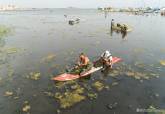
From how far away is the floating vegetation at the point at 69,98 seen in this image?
1856 cm

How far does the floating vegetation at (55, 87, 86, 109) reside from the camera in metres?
18.6

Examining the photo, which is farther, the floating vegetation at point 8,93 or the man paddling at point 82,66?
the man paddling at point 82,66

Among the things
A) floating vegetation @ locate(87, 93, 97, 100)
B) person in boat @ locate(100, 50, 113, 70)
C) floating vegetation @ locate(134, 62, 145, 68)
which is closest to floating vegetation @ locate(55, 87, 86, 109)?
floating vegetation @ locate(87, 93, 97, 100)

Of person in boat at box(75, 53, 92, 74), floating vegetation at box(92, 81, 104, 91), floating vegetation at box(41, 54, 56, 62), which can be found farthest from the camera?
floating vegetation at box(41, 54, 56, 62)

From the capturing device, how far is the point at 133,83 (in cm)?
2220

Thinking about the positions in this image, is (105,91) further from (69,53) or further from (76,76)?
(69,53)

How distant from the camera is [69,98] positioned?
19.5 m

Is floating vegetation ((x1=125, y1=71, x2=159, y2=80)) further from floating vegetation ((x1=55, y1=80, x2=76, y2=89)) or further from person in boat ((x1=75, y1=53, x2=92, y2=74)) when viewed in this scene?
floating vegetation ((x1=55, y1=80, x2=76, y2=89))

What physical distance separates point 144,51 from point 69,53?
1071 cm

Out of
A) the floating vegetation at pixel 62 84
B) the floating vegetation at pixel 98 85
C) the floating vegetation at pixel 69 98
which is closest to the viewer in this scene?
the floating vegetation at pixel 69 98

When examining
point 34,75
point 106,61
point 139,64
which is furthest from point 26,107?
point 139,64

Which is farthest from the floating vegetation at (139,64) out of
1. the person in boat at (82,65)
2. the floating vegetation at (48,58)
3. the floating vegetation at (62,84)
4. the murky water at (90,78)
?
the floating vegetation at (48,58)

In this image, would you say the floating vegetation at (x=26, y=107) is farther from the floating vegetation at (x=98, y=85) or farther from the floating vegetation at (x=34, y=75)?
the floating vegetation at (x=98, y=85)

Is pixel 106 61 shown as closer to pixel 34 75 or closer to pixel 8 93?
pixel 34 75
